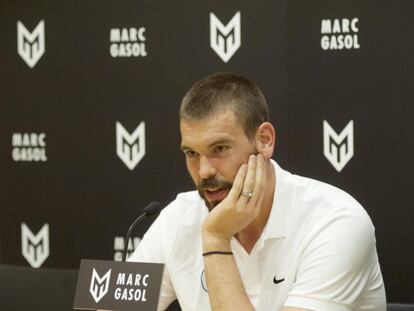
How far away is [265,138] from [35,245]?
2012 mm

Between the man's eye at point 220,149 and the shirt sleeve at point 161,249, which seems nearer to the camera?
the man's eye at point 220,149

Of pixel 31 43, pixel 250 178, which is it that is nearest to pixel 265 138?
pixel 250 178

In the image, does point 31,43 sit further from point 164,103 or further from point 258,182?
point 258,182

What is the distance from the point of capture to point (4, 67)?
4.22m

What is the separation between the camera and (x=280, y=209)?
262cm

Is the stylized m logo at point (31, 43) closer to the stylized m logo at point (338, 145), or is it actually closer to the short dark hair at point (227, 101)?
the stylized m logo at point (338, 145)

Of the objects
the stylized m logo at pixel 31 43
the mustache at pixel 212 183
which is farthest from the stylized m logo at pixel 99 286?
the stylized m logo at pixel 31 43

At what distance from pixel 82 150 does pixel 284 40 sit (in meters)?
1.18

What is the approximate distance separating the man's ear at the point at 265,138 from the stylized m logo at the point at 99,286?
2.26ft

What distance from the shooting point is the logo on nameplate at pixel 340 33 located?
3.59m

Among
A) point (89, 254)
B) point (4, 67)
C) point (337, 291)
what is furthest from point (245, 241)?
point (4, 67)

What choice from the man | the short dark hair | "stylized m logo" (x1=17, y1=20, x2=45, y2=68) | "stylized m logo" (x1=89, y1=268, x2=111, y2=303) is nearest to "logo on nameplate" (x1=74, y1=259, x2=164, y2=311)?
"stylized m logo" (x1=89, y1=268, x2=111, y2=303)

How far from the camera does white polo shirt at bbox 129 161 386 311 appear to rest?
239cm

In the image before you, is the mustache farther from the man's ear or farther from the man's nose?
the man's ear
